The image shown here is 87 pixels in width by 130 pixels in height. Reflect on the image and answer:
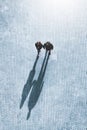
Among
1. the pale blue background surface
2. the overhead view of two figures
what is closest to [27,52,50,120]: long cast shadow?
the overhead view of two figures

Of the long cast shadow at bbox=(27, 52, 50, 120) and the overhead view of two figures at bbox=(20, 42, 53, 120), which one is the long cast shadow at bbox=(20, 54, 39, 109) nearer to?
the overhead view of two figures at bbox=(20, 42, 53, 120)

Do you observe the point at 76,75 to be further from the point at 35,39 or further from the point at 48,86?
the point at 35,39

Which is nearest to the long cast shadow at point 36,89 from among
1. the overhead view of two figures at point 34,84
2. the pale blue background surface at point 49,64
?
the overhead view of two figures at point 34,84

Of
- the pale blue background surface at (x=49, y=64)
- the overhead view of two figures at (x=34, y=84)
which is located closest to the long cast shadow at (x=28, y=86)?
the overhead view of two figures at (x=34, y=84)

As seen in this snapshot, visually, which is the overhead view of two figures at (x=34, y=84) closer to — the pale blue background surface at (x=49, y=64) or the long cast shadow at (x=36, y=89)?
the long cast shadow at (x=36, y=89)

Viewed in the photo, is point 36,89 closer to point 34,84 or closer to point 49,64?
point 34,84

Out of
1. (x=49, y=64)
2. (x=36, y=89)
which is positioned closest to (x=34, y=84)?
(x=36, y=89)

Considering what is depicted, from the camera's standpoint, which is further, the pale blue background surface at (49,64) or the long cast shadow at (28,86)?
the long cast shadow at (28,86)

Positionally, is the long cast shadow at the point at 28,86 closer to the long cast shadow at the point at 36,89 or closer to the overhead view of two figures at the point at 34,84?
the overhead view of two figures at the point at 34,84
